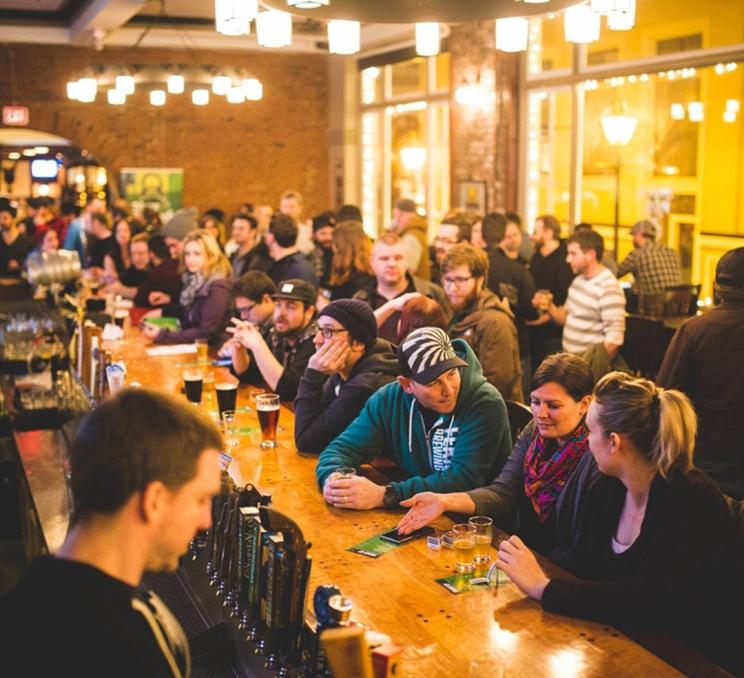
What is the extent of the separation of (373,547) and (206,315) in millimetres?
3820

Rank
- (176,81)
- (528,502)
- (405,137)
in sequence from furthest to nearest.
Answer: (405,137) → (176,81) → (528,502)

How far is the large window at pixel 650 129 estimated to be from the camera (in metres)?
8.29

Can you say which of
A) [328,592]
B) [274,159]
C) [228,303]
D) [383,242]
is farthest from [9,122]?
[328,592]

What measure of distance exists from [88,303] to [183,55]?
810 cm

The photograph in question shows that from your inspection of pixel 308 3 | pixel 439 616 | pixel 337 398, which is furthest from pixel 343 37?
pixel 439 616

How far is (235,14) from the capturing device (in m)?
4.39

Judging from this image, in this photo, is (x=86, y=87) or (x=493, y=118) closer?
(x=86, y=87)

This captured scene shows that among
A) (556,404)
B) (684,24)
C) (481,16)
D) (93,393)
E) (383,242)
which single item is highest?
(684,24)

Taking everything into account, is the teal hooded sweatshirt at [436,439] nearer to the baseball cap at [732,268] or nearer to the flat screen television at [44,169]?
the baseball cap at [732,268]

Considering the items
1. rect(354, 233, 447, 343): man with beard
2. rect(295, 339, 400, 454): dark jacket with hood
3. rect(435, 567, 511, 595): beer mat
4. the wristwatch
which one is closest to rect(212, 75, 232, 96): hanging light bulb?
rect(354, 233, 447, 343): man with beard

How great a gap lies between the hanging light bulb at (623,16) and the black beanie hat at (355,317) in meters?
1.55

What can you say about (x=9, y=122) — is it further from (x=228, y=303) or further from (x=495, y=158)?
(x=228, y=303)

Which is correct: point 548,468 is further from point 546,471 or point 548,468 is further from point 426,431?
point 426,431

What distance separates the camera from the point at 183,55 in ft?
46.6
